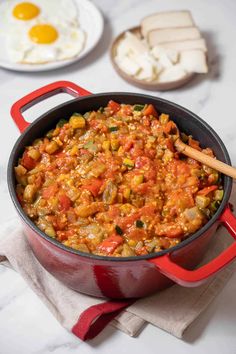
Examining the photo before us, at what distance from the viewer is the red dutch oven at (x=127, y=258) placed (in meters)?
1.55

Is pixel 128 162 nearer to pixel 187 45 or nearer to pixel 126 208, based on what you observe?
pixel 126 208

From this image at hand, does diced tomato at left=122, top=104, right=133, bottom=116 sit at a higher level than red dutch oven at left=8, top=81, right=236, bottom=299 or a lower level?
higher

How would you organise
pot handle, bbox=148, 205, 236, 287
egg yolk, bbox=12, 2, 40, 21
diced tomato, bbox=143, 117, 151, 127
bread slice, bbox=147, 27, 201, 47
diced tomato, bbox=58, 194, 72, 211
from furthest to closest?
1. egg yolk, bbox=12, 2, 40, 21
2. bread slice, bbox=147, 27, 201, 47
3. diced tomato, bbox=143, 117, 151, 127
4. diced tomato, bbox=58, 194, 72, 211
5. pot handle, bbox=148, 205, 236, 287

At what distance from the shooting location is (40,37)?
275cm

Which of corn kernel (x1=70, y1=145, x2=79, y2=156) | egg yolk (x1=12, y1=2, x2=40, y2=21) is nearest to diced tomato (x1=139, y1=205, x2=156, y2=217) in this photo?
corn kernel (x1=70, y1=145, x2=79, y2=156)

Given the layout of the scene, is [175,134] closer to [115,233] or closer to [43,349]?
[115,233]

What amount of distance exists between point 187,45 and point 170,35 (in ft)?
0.33

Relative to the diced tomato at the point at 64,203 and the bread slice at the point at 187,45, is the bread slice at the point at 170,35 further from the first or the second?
the diced tomato at the point at 64,203

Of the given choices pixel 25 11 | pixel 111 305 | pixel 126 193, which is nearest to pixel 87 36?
pixel 25 11

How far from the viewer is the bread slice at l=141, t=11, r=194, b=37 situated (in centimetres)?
270

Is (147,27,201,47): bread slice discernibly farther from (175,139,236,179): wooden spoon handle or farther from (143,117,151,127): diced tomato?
(175,139,236,179): wooden spoon handle

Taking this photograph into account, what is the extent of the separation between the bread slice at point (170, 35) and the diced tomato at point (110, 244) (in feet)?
4.06

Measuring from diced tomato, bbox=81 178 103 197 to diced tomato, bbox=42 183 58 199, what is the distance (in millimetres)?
89

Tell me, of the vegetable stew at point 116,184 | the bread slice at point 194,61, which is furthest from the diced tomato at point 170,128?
the bread slice at point 194,61
